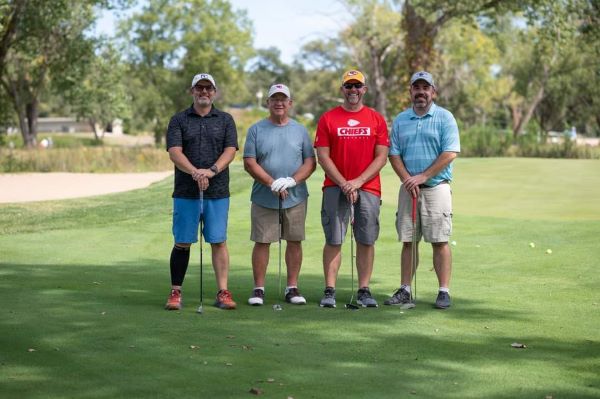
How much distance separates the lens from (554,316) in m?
7.50

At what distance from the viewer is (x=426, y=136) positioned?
8102mm

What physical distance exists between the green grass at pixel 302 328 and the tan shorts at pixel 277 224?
0.57 m

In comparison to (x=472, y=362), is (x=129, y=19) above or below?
above

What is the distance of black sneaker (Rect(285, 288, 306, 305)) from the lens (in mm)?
7992

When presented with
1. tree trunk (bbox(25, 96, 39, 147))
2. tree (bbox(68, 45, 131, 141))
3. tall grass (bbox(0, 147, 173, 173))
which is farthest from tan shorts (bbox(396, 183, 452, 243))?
tree trunk (bbox(25, 96, 39, 147))

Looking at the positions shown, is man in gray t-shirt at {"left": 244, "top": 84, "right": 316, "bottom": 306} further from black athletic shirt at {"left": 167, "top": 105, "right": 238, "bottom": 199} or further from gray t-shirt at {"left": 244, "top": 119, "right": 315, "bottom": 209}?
black athletic shirt at {"left": 167, "top": 105, "right": 238, "bottom": 199}

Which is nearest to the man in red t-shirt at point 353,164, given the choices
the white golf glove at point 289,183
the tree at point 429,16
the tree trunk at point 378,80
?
the white golf glove at point 289,183

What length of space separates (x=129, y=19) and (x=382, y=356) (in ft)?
235

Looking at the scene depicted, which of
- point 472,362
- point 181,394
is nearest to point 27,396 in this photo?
point 181,394

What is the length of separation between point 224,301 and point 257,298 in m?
0.32

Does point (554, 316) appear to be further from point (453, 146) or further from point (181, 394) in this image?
point (181, 394)

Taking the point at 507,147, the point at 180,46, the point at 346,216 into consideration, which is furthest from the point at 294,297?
the point at 180,46

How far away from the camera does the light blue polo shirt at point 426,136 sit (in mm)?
8078

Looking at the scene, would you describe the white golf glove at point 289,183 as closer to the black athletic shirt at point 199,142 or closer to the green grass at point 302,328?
the black athletic shirt at point 199,142
